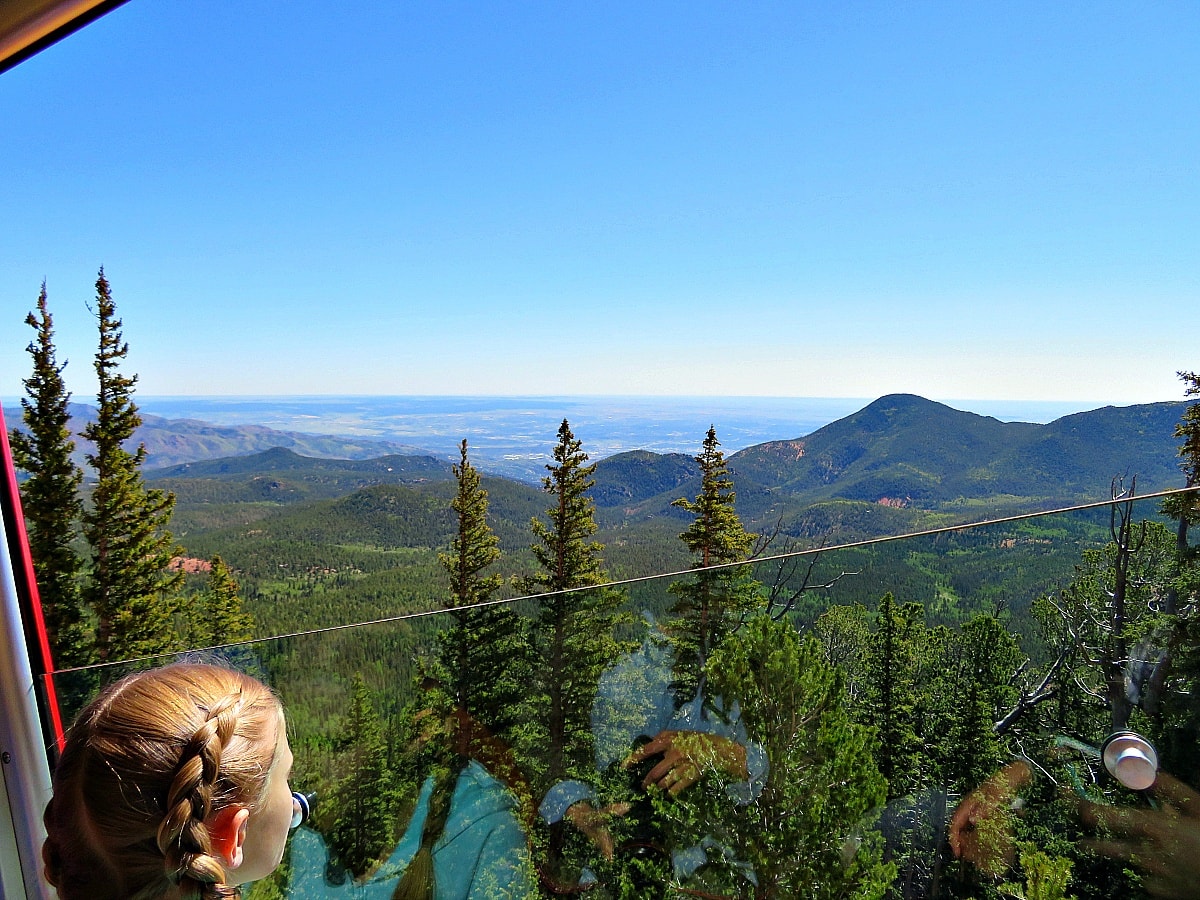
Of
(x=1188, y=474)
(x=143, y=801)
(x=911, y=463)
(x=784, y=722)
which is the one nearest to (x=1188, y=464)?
(x=1188, y=474)

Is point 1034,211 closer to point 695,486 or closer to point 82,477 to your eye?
point 695,486

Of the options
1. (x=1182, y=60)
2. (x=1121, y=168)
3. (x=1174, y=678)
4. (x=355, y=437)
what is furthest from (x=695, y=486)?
(x=355, y=437)

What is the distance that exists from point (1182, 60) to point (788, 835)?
171 inches

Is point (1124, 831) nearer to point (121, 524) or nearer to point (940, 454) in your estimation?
point (121, 524)

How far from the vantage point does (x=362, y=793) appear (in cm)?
138

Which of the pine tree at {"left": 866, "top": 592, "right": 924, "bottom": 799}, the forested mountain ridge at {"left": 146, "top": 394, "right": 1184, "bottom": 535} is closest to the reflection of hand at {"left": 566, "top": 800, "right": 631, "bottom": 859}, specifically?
the pine tree at {"left": 866, "top": 592, "right": 924, "bottom": 799}

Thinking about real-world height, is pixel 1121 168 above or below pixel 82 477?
above

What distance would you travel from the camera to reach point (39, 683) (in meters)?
1.48

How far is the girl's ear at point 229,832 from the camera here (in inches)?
30.9

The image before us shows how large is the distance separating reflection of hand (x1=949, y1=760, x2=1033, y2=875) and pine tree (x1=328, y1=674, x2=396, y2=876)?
1200mm

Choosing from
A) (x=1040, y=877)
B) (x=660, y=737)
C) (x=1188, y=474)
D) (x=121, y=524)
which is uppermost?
(x=1188, y=474)

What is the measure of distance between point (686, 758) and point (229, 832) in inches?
37.5

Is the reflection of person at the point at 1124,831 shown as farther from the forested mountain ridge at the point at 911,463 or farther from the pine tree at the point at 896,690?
the forested mountain ridge at the point at 911,463

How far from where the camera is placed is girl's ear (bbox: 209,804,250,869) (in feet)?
2.57
